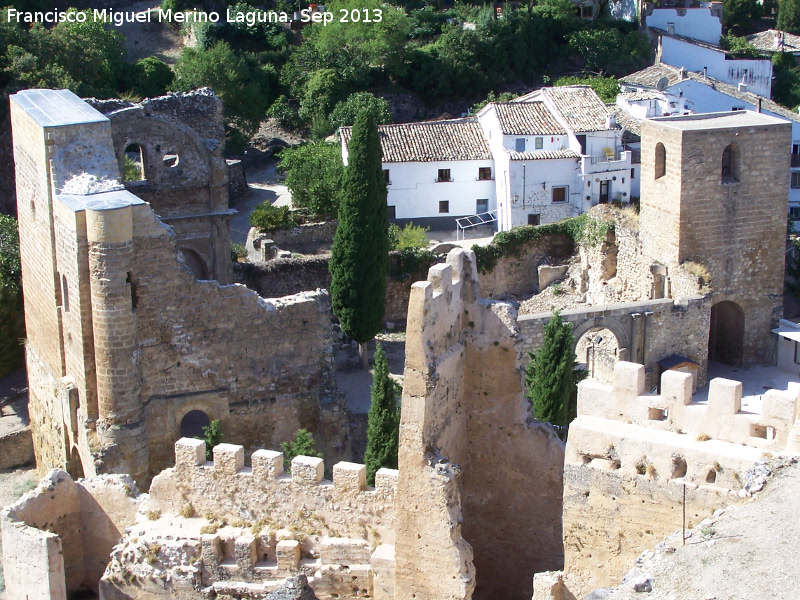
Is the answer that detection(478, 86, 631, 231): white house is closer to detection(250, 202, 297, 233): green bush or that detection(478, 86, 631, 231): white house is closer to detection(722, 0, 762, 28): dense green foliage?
detection(250, 202, 297, 233): green bush

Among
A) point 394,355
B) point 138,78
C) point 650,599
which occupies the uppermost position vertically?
point 138,78

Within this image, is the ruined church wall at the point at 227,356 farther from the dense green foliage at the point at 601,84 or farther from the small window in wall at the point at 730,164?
the dense green foliage at the point at 601,84

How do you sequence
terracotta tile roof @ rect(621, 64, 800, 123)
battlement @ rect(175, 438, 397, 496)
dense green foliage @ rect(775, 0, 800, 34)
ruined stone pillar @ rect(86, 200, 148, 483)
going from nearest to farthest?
1. battlement @ rect(175, 438, 397, 496)
2. ruined stone pillar @ rect(86, 200, 148, 483)
3. terracotta tile roof @ rect(621, 64, 800, 123)
4. dense green foliage @ rect(775, 0, 800, 34)

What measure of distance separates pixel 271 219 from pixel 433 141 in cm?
731

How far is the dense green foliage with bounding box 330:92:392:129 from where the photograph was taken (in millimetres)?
48434

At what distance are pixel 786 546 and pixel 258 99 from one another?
39.8m

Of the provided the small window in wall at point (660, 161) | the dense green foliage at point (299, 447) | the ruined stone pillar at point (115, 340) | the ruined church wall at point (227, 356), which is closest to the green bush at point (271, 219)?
the small window in wall at point (660, 161)

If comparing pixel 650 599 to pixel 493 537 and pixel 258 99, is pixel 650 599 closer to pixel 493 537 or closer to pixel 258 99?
pixel 493 537

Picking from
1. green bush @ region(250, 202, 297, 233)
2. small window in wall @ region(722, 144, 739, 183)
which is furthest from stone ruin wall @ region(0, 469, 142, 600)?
small window in wall @ region(722, 144, 739, 183)

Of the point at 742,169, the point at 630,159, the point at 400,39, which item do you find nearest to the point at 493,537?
the point at 742,169

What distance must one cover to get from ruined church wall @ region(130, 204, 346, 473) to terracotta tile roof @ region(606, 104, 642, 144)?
21.5 m

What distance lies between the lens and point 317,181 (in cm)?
4050

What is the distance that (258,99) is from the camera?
49844mm

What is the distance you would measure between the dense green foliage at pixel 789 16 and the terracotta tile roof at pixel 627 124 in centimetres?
1927
